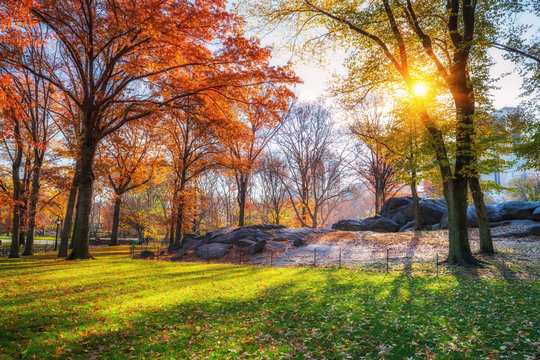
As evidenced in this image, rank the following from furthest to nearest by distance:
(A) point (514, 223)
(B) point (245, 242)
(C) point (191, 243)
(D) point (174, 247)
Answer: (D) point (174, 247)
(C) point (191, 243)
(A) point (514, 223)
(B) point (245, 242)

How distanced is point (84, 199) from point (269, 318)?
41.7ft

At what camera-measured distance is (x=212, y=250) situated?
19594mm

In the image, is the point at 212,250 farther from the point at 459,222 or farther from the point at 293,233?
the point at 459,222

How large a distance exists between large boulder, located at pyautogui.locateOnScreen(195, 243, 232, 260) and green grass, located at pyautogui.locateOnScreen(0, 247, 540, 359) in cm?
871

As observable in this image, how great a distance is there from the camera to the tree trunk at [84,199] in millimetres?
14722

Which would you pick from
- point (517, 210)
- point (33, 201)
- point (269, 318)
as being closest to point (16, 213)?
point (33, 201)

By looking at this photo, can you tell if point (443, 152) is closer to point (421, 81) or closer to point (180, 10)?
point (421, 81)

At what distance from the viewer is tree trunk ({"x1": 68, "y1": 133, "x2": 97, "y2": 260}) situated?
14722 millimetres

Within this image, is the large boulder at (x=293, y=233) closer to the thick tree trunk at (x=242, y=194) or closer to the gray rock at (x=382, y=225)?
the gray rock at (x=382, y=225)

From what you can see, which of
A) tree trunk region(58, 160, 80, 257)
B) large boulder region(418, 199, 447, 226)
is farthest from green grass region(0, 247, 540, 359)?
large boulder region(418, 199, 447, 226)

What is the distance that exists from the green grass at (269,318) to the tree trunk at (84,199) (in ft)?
14.9

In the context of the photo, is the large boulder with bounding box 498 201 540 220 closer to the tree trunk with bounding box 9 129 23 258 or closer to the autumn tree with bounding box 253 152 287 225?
the autumn tree with bounding box 253 152 287 225

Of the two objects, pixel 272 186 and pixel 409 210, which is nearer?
pixel 409 210

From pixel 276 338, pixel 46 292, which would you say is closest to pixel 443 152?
pixel 276 338
